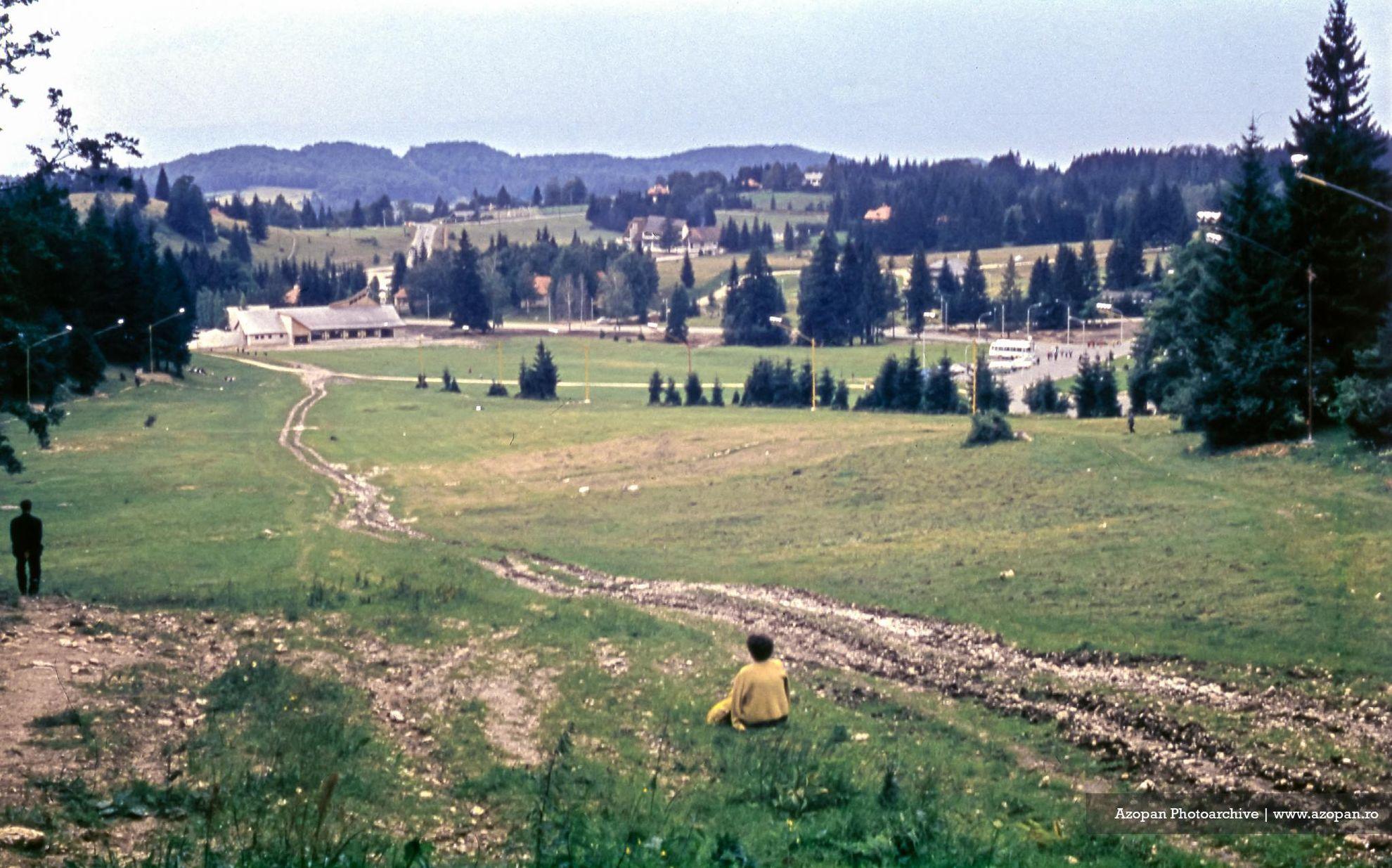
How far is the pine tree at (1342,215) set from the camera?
1615 inches

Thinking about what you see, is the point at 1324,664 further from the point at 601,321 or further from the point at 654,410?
the point at 601,321

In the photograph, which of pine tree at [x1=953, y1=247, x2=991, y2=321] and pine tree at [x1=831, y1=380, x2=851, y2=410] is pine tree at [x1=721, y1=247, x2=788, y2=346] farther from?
pine tree at [x1=831, y1=380, x2=851, y2=410]

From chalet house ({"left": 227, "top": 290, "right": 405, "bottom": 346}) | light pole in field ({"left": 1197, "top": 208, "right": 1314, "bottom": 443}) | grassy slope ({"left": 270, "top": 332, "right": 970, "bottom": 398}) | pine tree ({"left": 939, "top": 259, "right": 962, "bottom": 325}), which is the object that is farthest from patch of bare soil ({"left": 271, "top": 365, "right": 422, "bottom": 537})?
pine tree ({"left": 939, "top": 259, "right": 962, "bottom": 325})

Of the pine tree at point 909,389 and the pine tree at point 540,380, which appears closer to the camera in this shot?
the pine tree at point 909,389

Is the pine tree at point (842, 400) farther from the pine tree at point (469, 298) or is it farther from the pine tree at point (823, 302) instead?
the pine tree at point (469, 298)

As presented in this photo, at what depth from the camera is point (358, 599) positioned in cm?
2475

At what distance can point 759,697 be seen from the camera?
47.8 ft

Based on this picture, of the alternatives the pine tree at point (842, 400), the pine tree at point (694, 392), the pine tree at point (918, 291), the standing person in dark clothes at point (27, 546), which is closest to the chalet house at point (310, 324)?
the pine tree at point (918, 291)

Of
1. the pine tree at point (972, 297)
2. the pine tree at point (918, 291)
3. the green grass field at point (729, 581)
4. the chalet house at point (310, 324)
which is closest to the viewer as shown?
the green grass field at point (729, 581)

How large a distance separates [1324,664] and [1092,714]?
4.54 metres

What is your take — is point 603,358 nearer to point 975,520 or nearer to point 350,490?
point 350,490

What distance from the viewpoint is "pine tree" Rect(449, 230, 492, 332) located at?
15775 cm

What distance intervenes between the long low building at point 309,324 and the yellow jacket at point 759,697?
458 feet

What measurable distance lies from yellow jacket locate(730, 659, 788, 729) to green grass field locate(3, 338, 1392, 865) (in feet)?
1.34
